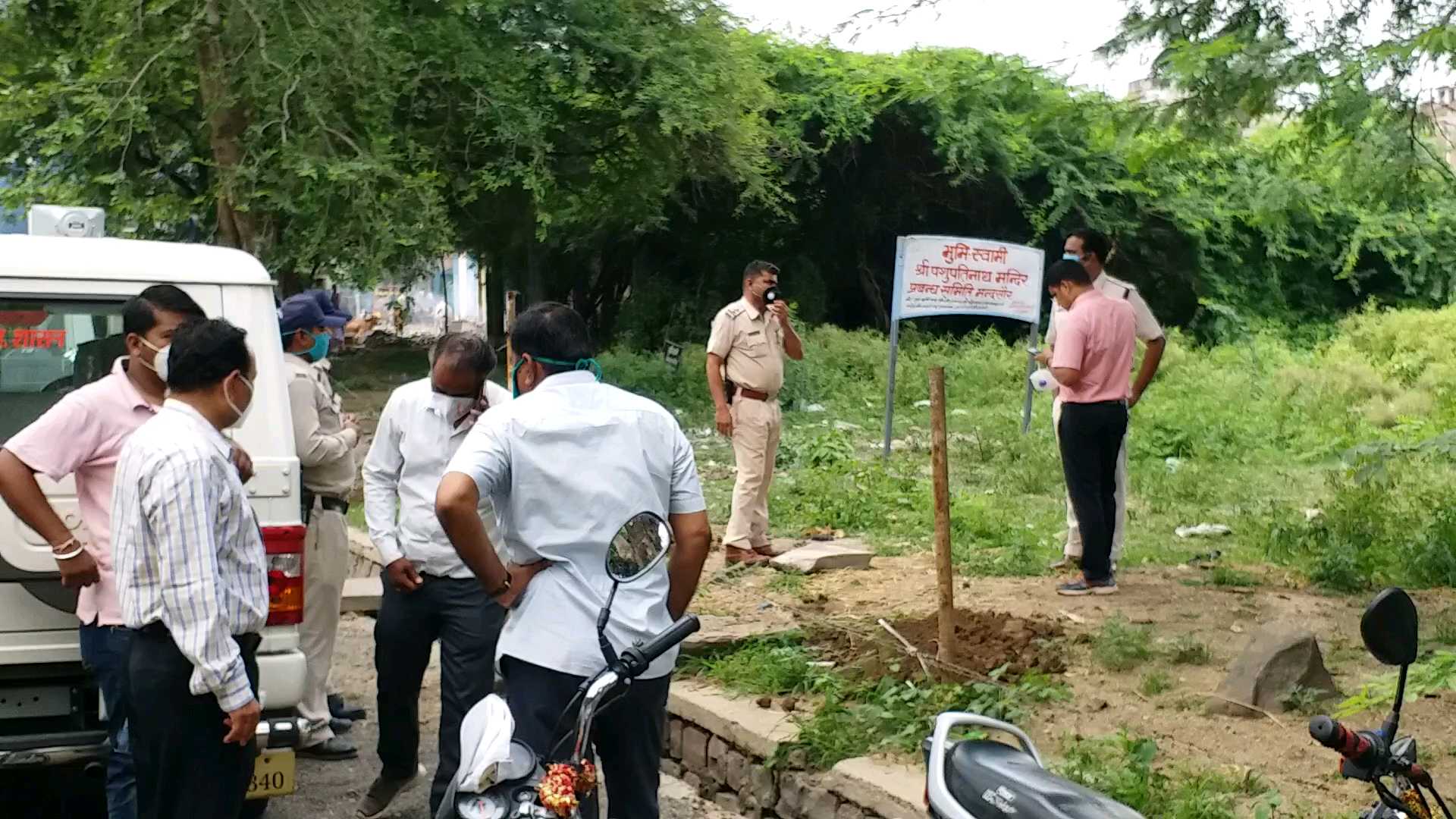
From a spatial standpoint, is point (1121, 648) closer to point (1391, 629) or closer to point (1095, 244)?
point (1095, 244)

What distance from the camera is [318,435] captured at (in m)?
5.64

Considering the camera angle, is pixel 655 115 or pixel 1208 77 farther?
pixel 655 115

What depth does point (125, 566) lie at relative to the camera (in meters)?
3.46

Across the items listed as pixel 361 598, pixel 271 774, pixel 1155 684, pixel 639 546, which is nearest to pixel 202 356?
pixel 639 546

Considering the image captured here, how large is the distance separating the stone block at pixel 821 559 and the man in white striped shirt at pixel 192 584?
15.7ft

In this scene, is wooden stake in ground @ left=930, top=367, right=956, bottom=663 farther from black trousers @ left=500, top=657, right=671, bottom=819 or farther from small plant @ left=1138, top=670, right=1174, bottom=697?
black trousers @ left=500, top=657, right=671, bottom=819

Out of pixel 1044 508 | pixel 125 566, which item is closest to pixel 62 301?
pixel 125 566

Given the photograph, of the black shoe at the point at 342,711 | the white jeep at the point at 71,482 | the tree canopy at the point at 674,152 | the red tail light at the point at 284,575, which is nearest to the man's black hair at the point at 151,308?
the white jeep at the point at 71,482

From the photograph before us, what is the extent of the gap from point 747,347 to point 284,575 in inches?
173

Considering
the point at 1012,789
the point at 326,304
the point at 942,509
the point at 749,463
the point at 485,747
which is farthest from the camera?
the point at 749,463

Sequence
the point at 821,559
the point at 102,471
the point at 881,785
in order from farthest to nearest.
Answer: the point at 821,559 → the point at 881,785 → the point at 102,471

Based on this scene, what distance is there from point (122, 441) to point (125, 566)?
658 millimetres

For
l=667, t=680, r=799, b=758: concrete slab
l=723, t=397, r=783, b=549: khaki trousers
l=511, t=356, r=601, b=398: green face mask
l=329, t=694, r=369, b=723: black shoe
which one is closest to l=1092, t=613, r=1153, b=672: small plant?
l=667, t=680, r=799, b=758: concrete slab

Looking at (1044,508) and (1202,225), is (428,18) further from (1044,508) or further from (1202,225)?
(1202,225)
